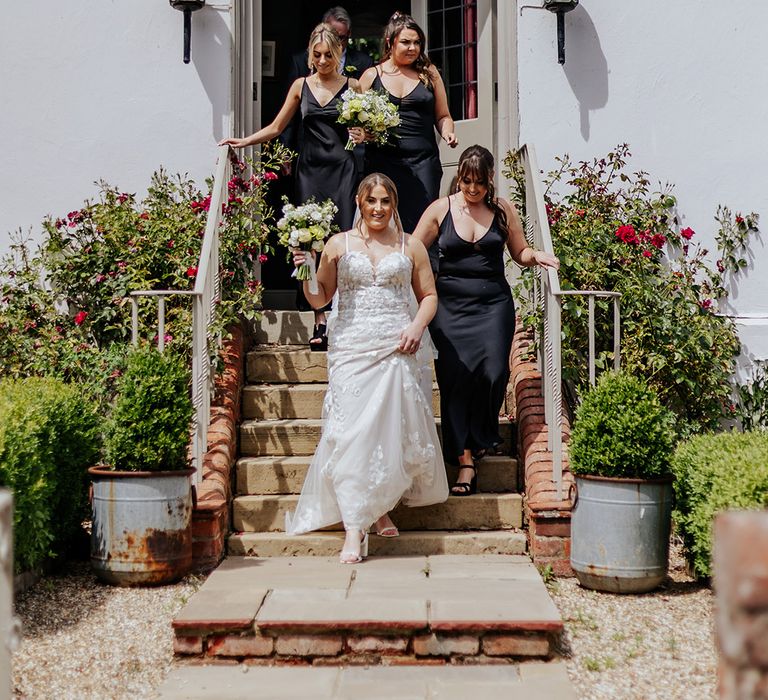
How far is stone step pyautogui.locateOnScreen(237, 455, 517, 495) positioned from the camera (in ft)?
17.8

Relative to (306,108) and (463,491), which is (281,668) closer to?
(463,491)

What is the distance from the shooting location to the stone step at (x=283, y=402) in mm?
5883

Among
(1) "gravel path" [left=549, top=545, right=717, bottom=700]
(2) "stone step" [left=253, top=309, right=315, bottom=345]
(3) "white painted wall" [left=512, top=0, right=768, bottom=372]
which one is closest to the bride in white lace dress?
(1) "gravel path" [left=549, top=545, right=717, bottom=700]

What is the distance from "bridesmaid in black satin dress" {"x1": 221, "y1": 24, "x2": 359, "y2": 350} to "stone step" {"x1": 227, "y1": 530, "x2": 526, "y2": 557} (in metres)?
1.56

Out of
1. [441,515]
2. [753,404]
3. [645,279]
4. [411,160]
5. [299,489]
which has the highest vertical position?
[411,160]

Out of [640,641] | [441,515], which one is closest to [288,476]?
[441,515]

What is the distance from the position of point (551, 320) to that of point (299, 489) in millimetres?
1613

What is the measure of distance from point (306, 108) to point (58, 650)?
3.65m

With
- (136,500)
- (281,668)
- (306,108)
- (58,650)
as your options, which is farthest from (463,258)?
(58,650)

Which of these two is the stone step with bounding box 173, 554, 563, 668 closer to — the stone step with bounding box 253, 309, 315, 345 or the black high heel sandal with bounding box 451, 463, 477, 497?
the black high heel sandal with bounding box 451, 463, 477, 497

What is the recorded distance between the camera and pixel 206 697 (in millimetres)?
3531

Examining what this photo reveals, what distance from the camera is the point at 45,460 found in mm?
4555

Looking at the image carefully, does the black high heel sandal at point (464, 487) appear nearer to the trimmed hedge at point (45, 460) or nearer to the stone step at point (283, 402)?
the stone step at point (283, 402)

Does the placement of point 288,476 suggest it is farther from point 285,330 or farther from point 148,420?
point 285,330
